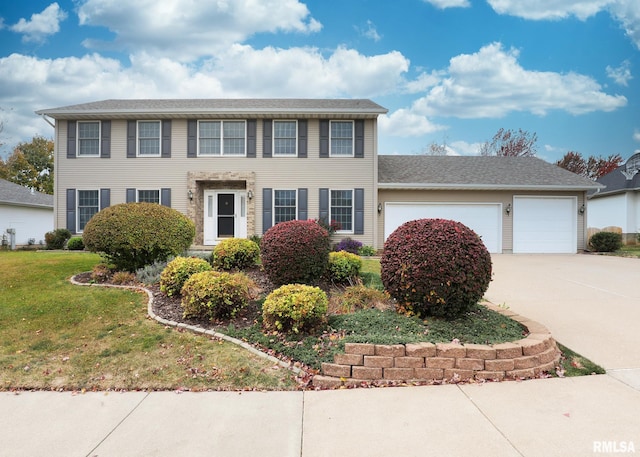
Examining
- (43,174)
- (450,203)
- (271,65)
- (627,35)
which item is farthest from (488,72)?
(43,174)

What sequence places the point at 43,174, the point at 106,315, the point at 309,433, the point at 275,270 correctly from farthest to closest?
the point at 43,174
the point at 275,270
the point at 106,315
the point at 309,433

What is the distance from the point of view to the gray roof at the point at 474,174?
13.1 metres

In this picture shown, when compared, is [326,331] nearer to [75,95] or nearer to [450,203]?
[450,203]

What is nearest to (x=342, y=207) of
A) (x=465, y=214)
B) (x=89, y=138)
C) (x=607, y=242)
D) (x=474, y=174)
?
(x=465, y=214)

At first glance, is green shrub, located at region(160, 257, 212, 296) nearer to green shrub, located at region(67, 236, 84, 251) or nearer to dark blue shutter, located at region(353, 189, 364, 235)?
dark blue shutter, located at region(353, 189, 364, 235)

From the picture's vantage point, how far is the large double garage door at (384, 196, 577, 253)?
1330cm

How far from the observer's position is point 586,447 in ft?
6.98

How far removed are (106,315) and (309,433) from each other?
3735mm

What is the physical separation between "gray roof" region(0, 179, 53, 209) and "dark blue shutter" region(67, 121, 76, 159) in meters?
6.62

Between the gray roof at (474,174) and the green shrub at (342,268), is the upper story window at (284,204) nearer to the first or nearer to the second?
the gray roof at (474,174)

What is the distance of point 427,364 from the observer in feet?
10.3

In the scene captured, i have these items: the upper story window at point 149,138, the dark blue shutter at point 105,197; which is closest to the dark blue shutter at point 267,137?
the upper story window at point 149,138

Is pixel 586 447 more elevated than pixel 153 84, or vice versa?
pixel 153 84

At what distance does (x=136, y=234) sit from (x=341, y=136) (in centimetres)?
867
